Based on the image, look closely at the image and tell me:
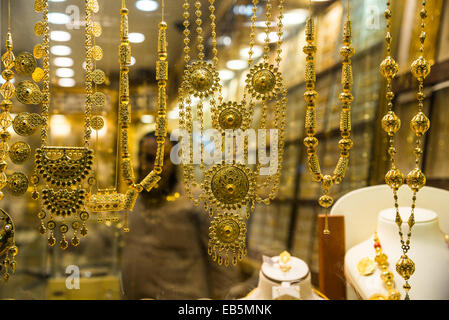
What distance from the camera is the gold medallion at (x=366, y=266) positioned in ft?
4.58

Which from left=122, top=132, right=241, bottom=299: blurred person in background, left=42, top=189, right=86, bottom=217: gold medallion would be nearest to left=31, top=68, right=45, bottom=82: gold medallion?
left=42, top=189, right=86, bottom=217: gold medallion

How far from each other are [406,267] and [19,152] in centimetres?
118

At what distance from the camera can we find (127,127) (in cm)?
121

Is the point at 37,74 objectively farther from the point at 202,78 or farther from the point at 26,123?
the point at 202,78

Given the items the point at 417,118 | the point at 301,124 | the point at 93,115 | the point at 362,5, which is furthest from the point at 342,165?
the point at 93,115

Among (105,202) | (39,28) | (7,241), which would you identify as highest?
(39,28)

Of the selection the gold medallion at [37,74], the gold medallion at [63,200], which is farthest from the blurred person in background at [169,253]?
the gold medallion at [37,74]

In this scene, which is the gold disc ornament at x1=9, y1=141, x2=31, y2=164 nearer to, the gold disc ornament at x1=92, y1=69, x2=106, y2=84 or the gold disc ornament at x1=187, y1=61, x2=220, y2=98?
the gold disc ornament at x1=92, y1=69, x2=106, y2=84

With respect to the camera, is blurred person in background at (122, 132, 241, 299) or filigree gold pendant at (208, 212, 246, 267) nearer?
filigree gold pendant at (208, 212, 246, 267)

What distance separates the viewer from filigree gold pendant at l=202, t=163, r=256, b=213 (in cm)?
127

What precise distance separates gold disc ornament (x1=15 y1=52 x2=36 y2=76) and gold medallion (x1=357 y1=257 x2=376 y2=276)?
4.02 ft

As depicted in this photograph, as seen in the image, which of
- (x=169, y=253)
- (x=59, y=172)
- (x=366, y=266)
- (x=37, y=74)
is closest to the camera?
(x=59, y=172)

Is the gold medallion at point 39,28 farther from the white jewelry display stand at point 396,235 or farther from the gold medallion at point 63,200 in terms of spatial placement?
the white jewelry display stand at point 396,235

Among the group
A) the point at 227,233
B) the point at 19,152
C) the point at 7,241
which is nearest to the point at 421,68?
the point at 227,233
